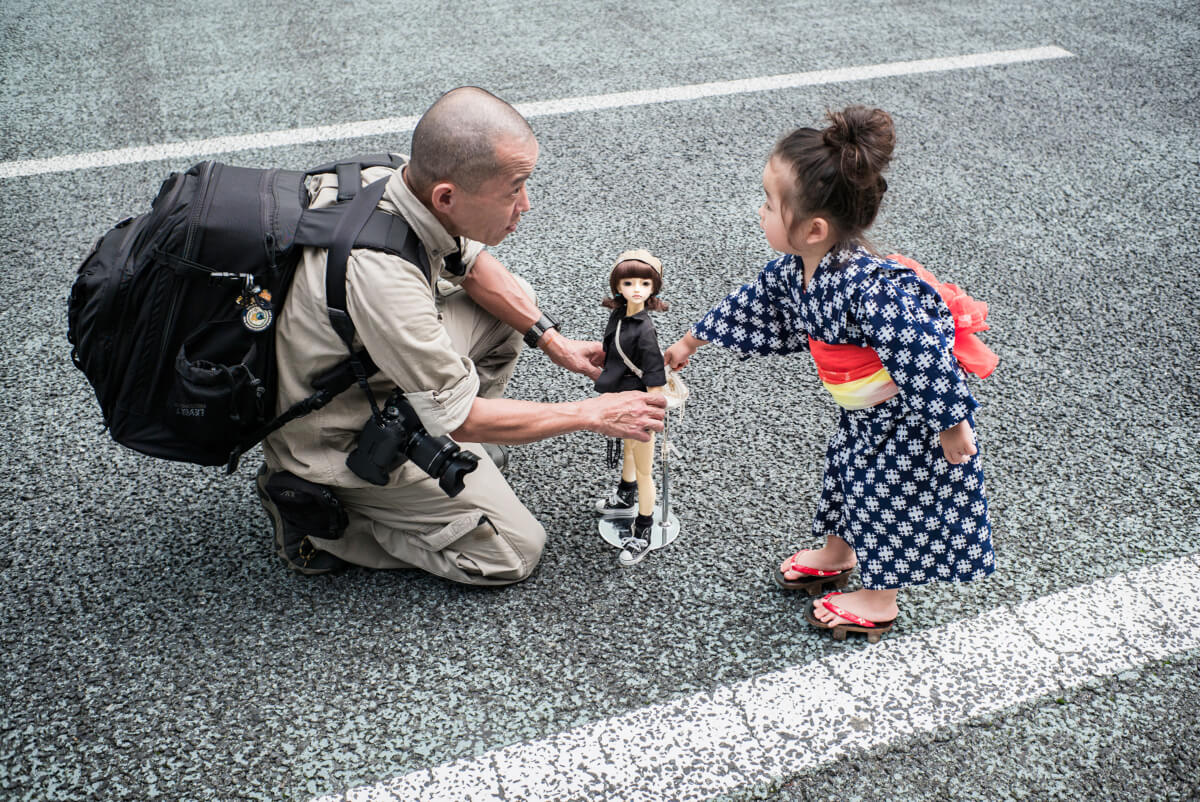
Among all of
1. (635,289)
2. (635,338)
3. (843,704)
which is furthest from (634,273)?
(843,704)

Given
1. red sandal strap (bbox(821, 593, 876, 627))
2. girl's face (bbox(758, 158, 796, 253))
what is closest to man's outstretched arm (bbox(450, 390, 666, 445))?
girl's face (bbox(758, 158, 796, 253))

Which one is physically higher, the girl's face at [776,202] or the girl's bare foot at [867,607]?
the girl's face at [776,202]

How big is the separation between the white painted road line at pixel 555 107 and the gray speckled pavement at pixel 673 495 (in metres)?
0.08

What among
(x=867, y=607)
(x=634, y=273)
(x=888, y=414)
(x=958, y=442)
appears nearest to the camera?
(x=958, y=442)

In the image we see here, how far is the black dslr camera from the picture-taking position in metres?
2.00

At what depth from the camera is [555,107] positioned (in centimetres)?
457

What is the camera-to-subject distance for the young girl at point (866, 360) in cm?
177

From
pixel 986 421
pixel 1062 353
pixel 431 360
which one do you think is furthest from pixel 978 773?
pixel 1062 353

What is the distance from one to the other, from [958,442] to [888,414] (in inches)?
6.2

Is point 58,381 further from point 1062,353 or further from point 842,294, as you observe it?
point 1062,353

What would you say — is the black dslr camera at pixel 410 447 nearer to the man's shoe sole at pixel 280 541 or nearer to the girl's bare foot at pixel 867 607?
the man's shoe sole at pixel 280 541

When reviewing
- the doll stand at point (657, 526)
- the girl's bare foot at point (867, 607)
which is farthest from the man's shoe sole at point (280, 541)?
the girl's bare foot at point (867, 607)

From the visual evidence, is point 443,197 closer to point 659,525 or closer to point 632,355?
point 632,355

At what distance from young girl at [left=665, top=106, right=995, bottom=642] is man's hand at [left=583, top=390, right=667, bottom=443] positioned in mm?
201
